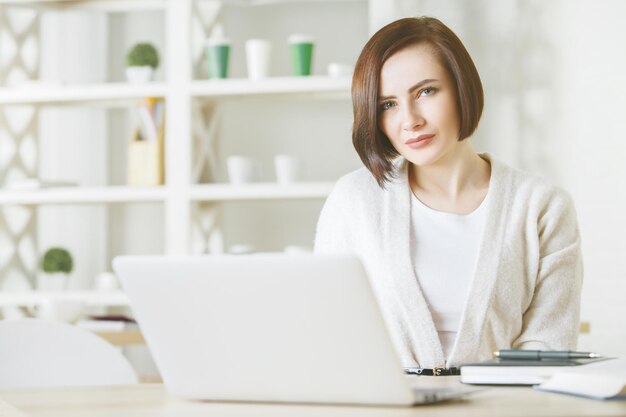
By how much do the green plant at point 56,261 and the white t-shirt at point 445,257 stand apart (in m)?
2.21

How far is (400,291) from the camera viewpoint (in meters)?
1.71

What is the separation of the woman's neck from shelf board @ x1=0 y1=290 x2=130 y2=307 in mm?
1918

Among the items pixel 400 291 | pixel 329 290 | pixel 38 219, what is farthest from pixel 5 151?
pixel 329 290

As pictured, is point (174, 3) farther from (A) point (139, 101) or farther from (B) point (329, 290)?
(B) point (329, 290)

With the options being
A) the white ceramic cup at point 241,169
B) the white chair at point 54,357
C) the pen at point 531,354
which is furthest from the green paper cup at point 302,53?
the pen at point 531,354

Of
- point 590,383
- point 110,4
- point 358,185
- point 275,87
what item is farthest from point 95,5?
point 590,383

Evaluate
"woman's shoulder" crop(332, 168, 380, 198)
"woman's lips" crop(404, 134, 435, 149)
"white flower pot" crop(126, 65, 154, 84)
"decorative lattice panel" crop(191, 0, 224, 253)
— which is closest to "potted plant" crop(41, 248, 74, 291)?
"decorative lattice panel" crop(191, 0, 224, 253)

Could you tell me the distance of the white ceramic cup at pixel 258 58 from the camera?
11.6ft

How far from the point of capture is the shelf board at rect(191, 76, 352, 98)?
347 cm

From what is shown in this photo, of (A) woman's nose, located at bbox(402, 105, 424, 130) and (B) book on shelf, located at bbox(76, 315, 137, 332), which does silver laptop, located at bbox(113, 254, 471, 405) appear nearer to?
(A) woman's nose, located at bbox(402, 105, 424, 130)

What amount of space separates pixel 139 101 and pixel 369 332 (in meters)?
2.82

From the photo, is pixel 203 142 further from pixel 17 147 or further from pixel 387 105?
pixel 387 105

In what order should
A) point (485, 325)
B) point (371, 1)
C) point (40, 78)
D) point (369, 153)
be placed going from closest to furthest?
point (485, 325), point (369, 153), point (371, 1), point (40, 78)

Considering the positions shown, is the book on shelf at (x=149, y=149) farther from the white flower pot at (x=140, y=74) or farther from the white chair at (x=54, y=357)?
the white chair at (x=54, y=357)
